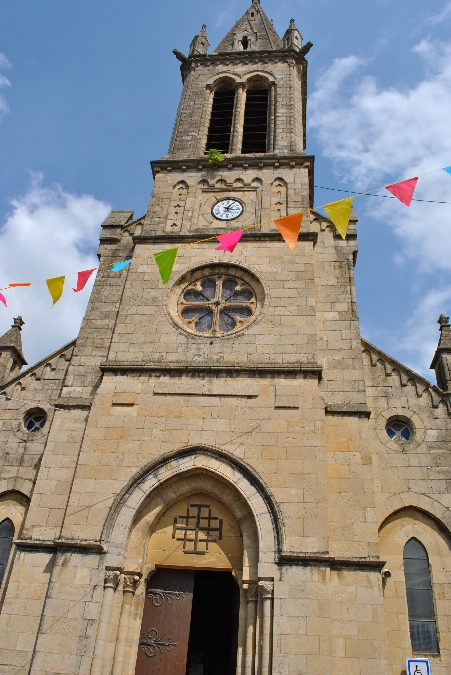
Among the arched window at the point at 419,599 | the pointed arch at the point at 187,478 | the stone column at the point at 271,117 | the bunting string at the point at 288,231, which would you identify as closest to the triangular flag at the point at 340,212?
the bunting string at the point at 288,231

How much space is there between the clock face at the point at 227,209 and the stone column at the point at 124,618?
9.12 metres

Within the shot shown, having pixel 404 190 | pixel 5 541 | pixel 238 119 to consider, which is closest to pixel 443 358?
pixel 404 190

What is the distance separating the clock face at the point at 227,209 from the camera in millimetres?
15180

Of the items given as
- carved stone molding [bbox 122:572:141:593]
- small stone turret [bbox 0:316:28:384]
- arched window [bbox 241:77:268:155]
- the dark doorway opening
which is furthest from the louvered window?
carved stone molding [bbox 122:572:141:593]

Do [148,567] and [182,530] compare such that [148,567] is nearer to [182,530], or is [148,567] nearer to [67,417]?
[182,530]

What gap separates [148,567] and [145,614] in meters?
0.76

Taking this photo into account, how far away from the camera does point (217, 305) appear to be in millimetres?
13422

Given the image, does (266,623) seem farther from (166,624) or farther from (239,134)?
(239,134)

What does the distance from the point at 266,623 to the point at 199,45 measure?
2029 cm

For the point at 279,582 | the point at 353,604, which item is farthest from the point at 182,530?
the point at 353,604

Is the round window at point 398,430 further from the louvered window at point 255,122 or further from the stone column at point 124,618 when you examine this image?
the louvered window at point 255,122

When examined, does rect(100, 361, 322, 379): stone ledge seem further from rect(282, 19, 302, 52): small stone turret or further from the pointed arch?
rect(282, 19, 302, 52): small stone turret

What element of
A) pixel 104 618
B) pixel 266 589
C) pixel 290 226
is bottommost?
pixel 104 618

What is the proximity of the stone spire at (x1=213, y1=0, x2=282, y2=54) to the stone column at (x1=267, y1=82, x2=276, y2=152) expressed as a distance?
260 centimetres
